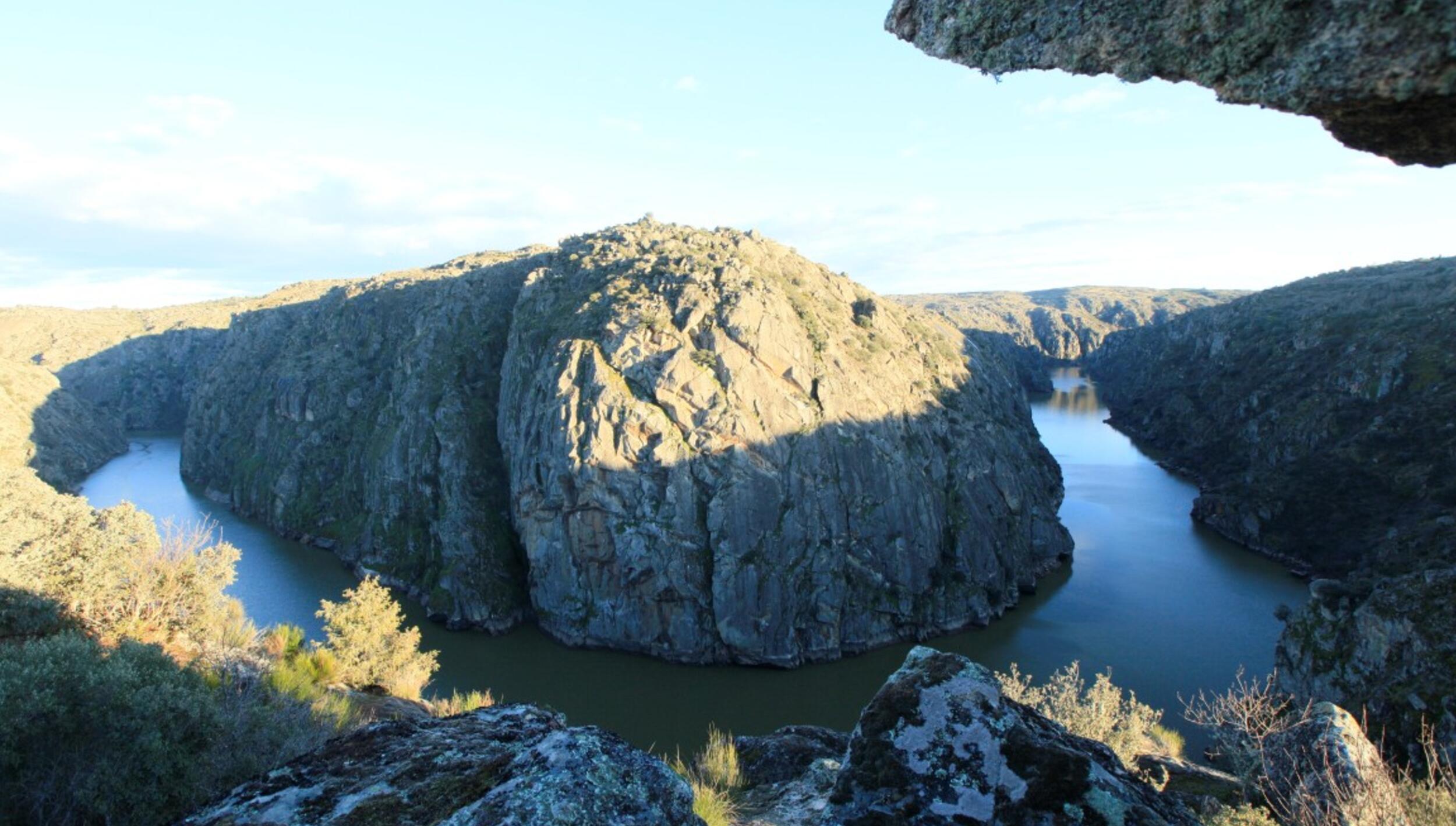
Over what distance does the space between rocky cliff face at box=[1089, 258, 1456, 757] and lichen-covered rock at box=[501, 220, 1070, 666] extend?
19.4m

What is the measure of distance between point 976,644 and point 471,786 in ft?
134

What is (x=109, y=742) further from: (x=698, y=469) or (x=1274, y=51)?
(x=698, y=469)

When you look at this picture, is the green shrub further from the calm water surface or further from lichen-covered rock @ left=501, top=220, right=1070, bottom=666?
lichen-covered rock @ left=501, top=220, right=1070, bottom=666

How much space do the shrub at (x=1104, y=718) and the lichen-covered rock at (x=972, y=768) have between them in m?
10.1

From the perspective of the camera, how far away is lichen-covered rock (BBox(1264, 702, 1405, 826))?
862 cm

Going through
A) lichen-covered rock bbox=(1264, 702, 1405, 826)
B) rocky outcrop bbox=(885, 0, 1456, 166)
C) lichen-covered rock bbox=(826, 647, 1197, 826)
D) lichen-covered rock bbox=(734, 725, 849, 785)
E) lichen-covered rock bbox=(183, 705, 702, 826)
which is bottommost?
lichen-covered rock bbox=(734, 725, 849, 785)

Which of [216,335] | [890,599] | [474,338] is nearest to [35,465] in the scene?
[474,338]


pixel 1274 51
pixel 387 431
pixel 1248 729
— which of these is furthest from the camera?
pixel 387 431

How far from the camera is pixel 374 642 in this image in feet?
72.7

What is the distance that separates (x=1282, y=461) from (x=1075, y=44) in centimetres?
8295

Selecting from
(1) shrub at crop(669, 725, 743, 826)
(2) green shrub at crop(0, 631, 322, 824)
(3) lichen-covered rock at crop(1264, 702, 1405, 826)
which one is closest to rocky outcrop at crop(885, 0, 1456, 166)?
(1) shrub at crop(669, 725, 743, 826)

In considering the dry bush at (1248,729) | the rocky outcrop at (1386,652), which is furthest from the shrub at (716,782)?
the rocky outcrop at (1386,652)

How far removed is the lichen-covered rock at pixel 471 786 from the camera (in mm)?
4453

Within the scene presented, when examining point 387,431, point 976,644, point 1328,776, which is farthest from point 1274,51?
point 387,431
